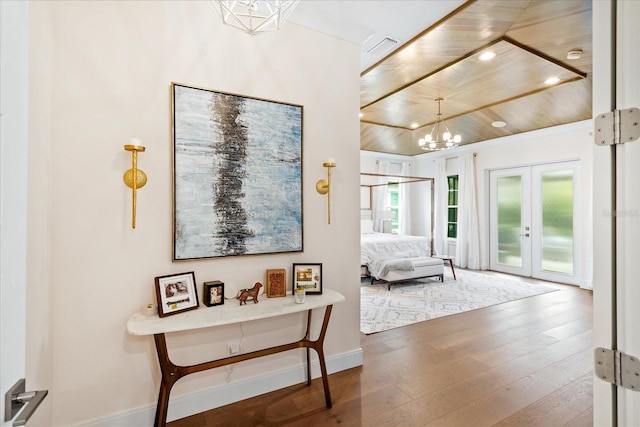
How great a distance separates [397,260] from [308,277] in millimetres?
3432

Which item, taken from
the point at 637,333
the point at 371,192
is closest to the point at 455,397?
the point at 637,333

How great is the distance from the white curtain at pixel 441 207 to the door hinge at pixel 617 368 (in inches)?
285

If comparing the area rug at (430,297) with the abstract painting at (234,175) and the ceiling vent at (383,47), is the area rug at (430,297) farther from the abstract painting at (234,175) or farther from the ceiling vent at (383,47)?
the ceiling vent at (383,47)

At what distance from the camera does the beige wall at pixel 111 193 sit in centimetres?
163

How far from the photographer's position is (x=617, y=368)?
933mm

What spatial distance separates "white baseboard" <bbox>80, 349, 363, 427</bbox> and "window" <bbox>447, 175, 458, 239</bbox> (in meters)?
6.14

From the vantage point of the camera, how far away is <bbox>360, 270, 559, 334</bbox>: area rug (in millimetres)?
3938

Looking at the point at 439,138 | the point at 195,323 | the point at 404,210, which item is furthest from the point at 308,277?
the point at 404,210

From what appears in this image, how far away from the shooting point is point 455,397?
2242 millimetres

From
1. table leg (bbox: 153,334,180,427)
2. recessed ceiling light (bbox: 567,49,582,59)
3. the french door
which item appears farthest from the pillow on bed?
table leg (bbox: 153,334,180,427)

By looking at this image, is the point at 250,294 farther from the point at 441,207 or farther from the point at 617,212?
the point at 441,207

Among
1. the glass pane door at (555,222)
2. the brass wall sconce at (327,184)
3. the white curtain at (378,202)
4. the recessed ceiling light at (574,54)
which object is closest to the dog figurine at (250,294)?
the brass wall sconce at (327,184)

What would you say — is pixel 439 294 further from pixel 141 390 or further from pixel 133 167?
pixel 133 167

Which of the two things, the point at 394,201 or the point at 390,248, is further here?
the point at 394,201
